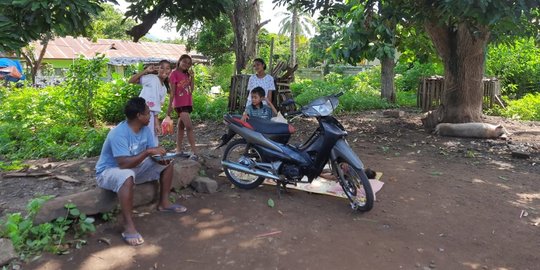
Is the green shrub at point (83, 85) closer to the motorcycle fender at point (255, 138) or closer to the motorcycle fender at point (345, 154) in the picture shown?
the motorcycle fender at point (255, 138)

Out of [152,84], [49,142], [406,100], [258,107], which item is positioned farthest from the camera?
[406,100]

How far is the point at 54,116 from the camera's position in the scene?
939 cm

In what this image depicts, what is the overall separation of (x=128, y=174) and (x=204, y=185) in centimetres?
127

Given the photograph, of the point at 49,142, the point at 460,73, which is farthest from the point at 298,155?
the point at 460,73

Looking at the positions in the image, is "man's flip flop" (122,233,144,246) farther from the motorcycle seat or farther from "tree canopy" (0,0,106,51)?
"tree canopy" (0,0,106,51)

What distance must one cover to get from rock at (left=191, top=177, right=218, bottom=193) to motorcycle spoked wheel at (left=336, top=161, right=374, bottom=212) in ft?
4.65

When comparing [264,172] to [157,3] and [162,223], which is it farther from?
[157,3]

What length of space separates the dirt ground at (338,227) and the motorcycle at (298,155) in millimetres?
199

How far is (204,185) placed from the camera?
474 cm

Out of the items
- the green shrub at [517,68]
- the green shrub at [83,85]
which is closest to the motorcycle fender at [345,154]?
the green shrub at [83,85]

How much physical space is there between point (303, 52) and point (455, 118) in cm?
3595

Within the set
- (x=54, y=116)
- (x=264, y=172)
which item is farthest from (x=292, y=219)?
(x=54, y=116)

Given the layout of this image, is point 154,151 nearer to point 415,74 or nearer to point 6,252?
point 6,252

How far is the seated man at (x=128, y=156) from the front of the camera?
355cm
